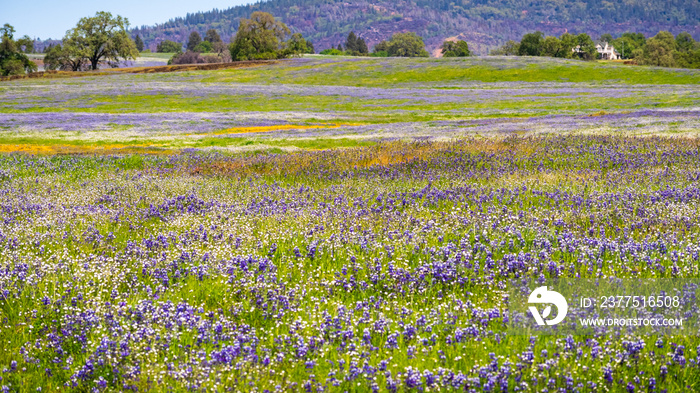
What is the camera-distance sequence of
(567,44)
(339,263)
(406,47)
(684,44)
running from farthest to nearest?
(406,47) < (684,44) < (567,44) < (339,263)

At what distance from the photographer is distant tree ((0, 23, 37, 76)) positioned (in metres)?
89.2

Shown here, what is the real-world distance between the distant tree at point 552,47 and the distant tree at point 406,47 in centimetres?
5757

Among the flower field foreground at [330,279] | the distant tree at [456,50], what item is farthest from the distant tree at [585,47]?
the flower field foreground at [330,279]

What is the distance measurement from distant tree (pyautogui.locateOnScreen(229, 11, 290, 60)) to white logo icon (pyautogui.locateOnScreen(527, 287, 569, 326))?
103 m

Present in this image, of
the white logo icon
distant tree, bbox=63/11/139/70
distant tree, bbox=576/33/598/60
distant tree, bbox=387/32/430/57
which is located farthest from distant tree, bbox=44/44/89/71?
distant tree, bbox=576/33/598/60

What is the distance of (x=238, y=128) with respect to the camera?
119 ft

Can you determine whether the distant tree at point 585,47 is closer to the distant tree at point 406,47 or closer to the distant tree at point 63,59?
the distant tree at point 406,47

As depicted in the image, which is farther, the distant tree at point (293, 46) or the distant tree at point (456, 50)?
the distant tree at point (456, 50)

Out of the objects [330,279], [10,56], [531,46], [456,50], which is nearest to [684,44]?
[531,46]

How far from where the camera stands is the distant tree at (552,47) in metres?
119

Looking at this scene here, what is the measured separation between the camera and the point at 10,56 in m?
91.4

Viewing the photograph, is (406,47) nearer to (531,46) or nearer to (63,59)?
(531,46)

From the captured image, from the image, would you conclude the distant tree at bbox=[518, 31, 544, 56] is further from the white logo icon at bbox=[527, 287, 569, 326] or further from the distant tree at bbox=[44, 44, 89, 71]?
the white logo icon at bbox=[527, 287, 569, 326]

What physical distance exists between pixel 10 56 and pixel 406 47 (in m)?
120
